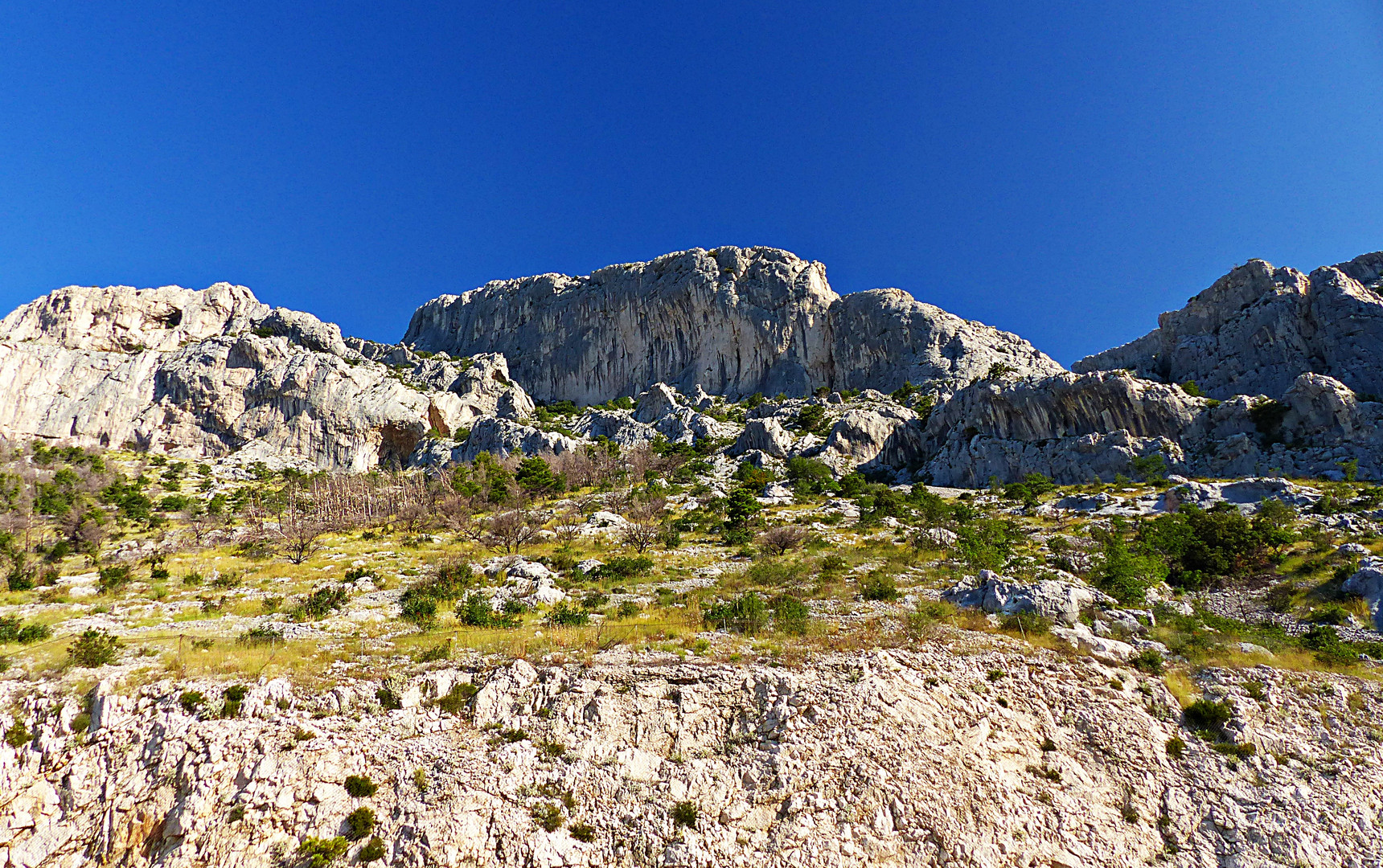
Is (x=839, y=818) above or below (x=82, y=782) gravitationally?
below

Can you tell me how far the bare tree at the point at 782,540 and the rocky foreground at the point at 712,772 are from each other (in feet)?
63.6

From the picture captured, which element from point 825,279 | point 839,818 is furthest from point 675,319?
point 839,818

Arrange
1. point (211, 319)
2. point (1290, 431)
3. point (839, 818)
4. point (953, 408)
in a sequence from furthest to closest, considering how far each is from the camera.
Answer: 1. point (211, 319)
2. point (953, 408)
3. point (1290, 431)
4. point (839, 818)

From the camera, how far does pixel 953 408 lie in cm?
6800

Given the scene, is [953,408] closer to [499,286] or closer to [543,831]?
[543,831]

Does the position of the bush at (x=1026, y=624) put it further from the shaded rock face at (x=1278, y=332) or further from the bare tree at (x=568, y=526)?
the shaded rock face at (x=1278, y=332)

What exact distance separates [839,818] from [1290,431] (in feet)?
214

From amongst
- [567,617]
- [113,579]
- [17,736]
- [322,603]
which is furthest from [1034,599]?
[113,579]

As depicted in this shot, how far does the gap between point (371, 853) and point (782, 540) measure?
89.6ft

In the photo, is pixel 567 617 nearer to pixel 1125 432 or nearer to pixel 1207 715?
pixel 1207 715

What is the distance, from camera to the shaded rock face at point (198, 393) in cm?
8550

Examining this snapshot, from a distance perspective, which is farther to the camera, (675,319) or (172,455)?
(675,319)

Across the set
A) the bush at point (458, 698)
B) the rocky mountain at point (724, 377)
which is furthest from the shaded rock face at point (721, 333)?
the bush at point (458, 698)

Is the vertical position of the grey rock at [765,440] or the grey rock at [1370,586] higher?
the grey rock at [765,440]
